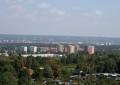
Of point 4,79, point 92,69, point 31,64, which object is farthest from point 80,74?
point 4,79

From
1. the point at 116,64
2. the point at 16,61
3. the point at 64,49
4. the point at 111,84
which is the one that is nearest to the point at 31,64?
the point at 16,61

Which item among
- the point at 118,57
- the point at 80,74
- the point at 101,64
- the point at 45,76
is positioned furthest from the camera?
the point at 118,57

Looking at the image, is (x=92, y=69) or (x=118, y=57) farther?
(x=118, y=57)

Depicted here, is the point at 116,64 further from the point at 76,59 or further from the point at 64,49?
the point at 64,49

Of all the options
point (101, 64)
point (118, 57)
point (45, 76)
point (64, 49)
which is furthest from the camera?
point (64, 49)

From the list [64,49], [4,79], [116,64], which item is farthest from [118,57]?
[64,49]

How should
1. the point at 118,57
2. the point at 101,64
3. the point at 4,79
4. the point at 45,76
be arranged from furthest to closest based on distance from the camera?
the point at 118,57
the point at 101,64
the point at 45,76
the point at 4,79

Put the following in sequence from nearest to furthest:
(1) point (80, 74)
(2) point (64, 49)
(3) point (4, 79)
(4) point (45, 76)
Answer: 1. (3) point (4, 79)
2. (4) point (45, 76)
3. (1) point (80, 74)
4. (2) point (64, 49)

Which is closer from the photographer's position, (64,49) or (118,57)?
(118,57)

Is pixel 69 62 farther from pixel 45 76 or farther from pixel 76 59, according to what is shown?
pixel 45 76
